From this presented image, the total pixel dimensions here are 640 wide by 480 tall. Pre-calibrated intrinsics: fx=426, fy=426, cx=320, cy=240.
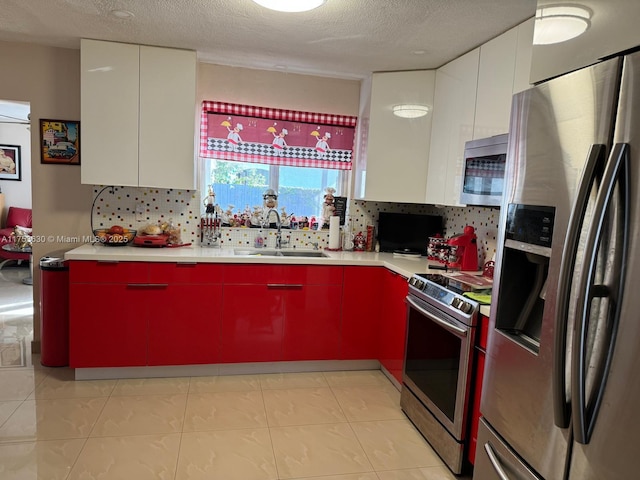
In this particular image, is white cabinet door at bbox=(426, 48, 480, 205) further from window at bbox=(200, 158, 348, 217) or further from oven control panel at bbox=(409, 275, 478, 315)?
window at bbox=(200, 158, 348, 217)

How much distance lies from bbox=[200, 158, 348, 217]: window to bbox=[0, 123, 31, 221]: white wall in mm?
4804

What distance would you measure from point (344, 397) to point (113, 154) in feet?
7.53

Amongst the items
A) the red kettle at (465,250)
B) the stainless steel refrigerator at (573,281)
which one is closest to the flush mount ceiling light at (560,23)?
the stainless steel refrigerator at (573,281)

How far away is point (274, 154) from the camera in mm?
3600

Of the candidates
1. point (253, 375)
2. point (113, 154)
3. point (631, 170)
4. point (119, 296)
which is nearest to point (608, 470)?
point (631, 170)

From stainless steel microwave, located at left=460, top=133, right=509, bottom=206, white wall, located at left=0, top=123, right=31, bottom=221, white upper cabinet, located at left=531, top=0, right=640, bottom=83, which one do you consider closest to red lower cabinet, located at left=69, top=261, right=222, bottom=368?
stainless steel microwave, located at left=460, top=133, right=509, bottom=206

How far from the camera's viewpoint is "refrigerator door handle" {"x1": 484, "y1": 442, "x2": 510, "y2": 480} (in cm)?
147

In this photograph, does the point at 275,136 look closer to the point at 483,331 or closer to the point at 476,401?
the point at 483,331

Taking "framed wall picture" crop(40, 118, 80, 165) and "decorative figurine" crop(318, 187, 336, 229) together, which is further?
"decorative figurine" crop(318, 187, 336, 229)

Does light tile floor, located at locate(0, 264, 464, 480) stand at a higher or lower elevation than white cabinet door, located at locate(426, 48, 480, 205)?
lower

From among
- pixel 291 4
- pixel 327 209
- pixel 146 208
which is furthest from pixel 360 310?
pixel 291 4

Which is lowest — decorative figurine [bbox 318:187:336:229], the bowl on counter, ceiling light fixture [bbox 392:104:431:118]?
the bowl on counter

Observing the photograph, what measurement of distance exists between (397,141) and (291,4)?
1.46 meters

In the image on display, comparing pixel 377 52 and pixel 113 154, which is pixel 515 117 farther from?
pixel 113 154
